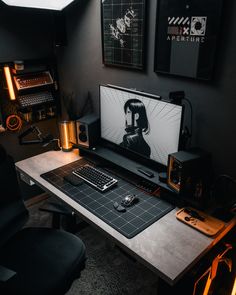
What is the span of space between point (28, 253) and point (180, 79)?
1.39m

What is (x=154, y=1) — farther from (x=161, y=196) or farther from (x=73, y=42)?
(x=161, y=196)

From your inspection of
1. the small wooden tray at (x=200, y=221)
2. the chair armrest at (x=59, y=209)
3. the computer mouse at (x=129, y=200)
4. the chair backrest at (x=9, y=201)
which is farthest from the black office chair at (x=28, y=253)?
the small wooden tray at (x=200, y=221)

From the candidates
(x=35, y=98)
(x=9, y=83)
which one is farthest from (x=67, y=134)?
(x=9, y=83)

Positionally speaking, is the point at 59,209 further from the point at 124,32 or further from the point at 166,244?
the point at 124,32

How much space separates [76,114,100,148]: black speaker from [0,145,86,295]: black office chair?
0.71 metres

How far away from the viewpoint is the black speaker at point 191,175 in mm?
1681

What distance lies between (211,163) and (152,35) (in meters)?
0.92

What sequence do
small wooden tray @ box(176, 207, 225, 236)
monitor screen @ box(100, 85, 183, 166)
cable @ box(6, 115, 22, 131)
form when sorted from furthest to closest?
cable @ box(6, 115, 22, 131)
monitor screen @ box(100, 85, 183, 166)
small wooden tray @ box(176, 207, 225, 236)

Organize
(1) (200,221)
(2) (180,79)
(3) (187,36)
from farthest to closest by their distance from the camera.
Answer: (2) (180,79), (3) (187,36), (1) (200,221)

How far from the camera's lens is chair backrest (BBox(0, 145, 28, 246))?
5.65 feet

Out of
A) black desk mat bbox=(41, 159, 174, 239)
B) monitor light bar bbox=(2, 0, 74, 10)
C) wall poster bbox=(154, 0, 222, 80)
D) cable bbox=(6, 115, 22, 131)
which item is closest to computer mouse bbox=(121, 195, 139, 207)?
black desk mat bbox=(41, 159, 174, 239)

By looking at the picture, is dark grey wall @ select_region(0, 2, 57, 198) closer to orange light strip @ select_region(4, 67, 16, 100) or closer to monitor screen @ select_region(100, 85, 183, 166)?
orange light strip @ select_region(4, 67, 16, 100)

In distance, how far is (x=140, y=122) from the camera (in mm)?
2021

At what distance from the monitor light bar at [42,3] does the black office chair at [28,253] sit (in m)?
1.12
